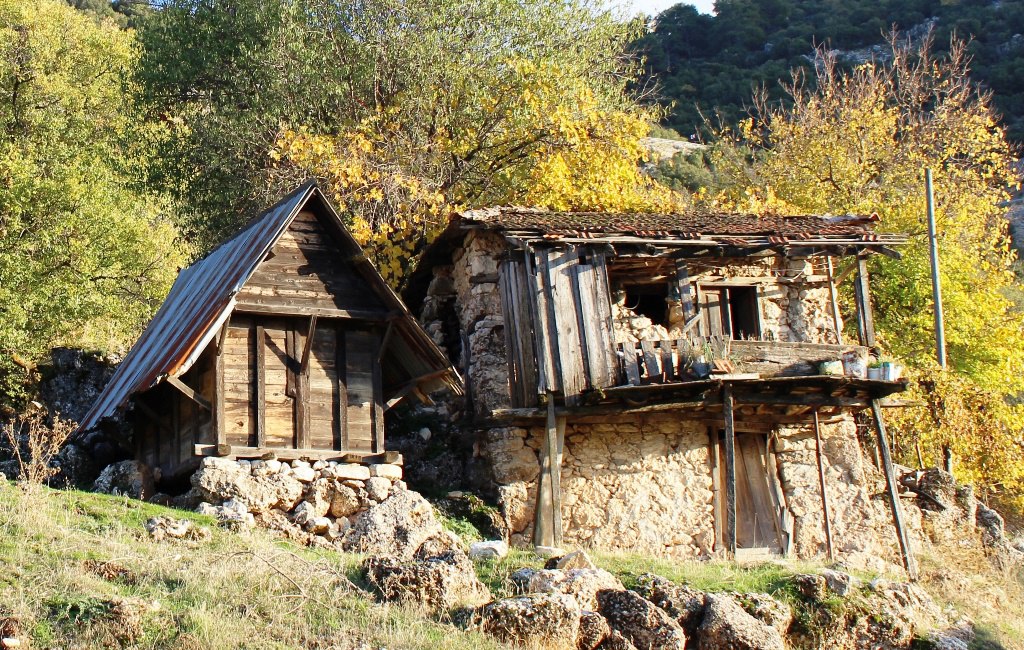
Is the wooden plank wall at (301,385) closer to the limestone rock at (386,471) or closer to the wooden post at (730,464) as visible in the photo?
the limestone rock at (386,471)

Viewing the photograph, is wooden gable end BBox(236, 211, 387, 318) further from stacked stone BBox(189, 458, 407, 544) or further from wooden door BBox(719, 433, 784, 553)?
wooden door BBox(719, 433, 784, 553)

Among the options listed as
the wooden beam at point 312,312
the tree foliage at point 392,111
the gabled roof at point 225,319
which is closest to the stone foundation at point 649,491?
the gabled roof at point 225,319

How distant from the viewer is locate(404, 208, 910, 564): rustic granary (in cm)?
2067

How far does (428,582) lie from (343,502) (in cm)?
476

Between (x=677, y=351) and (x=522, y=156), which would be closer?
(x=677, y=351)

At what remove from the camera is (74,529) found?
14.4 meters

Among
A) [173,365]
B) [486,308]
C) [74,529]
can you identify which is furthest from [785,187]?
[74,529]

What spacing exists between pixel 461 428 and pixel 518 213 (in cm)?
398

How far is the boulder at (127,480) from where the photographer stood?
62.0 feet

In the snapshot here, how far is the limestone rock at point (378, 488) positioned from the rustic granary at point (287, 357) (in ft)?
1.55

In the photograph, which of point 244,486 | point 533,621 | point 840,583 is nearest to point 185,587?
point 533,621

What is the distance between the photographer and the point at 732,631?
45.0 ft

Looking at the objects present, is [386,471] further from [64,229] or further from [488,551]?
[64,229]

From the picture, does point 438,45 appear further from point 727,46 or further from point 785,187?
point 727,46
